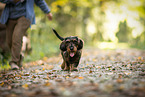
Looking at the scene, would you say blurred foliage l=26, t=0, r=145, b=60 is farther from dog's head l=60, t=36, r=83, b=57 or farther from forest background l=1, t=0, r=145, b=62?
dog's head l=60, t=36, r=83, b=57

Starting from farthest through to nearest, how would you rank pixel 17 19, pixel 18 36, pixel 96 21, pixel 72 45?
pixel 96 21 → pixel 17 19 → pixel 18 36 → pixel 72 45

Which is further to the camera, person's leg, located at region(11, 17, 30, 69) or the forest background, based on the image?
the forest background

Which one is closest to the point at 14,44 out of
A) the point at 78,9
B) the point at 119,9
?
the point at 119,9

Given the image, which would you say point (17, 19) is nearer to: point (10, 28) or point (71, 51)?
point (10, 28)

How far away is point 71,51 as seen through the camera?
376cm

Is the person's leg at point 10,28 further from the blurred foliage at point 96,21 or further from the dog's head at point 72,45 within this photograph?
the blurred foliage at point 96,21

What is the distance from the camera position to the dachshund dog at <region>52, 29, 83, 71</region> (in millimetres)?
3754

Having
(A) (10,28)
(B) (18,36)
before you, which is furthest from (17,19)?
(B) (18,36)

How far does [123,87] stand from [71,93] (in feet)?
2.33

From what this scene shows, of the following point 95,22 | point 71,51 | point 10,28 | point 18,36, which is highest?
point 95,22

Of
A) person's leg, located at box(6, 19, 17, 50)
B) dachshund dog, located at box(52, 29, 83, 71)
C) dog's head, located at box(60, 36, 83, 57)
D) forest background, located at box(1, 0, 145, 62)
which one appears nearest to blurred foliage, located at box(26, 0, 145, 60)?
forest background, located at box(1, 0, 145, 62)

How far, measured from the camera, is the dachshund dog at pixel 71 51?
12.3ft

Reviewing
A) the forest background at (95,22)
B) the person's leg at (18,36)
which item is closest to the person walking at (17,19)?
the person's leg at (18,36)

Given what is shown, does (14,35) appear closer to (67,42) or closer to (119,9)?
(67,42)
